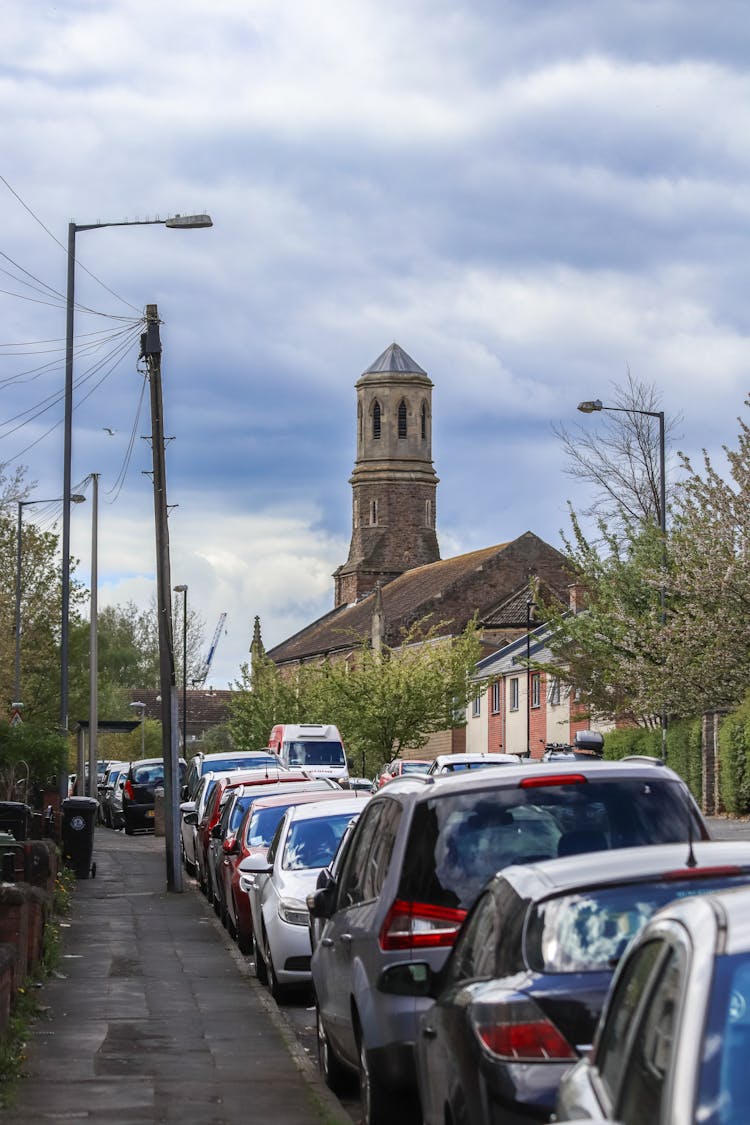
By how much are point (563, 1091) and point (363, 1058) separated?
3.79m

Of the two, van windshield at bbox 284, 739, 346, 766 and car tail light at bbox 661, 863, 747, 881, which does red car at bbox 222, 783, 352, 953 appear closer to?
car tail light at bbox 661, 863, 747, 881

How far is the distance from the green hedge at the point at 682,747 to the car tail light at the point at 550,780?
32736mm

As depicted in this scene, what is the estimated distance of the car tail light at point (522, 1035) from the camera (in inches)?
226

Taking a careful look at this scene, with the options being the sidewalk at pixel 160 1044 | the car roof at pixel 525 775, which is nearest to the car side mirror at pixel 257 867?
the sidewalk at pixel 160 1044

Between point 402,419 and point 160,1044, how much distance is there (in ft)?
366

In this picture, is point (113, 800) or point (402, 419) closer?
point (113, 800)

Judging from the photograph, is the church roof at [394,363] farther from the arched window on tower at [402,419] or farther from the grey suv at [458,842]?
the grey suv at [458,842]

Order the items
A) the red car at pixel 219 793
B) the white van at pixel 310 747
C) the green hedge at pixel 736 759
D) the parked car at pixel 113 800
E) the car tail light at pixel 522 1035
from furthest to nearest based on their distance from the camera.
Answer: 1. the parked car at pixel 113 800
2. the white van at pixel 310 747
3. the green hedge at pixel 736 759
4. the red car at pixel 219 793
5. the car tail light at pixel 522 1035

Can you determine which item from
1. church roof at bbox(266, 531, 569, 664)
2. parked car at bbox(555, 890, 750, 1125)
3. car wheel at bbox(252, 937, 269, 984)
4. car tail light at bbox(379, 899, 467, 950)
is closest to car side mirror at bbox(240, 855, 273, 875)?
car wheel at bbox(252, 937, 269, 984)

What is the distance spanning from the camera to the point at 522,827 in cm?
837

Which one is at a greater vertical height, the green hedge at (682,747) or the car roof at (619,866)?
the car roof at (619,866)

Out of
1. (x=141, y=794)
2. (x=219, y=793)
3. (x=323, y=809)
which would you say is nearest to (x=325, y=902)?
(x=323, y=809)

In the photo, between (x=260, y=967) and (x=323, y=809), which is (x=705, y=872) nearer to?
(x=323, y=809)

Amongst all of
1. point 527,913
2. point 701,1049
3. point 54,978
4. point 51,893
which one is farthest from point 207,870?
point 701,1049
